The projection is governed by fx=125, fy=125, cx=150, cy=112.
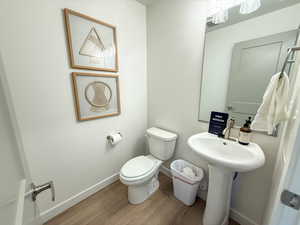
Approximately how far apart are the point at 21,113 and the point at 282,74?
75.0 inches

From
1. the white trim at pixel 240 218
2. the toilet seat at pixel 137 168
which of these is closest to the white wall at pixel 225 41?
the toilet seat at pixel 137 168

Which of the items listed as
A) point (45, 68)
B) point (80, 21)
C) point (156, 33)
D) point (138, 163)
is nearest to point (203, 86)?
point (156, 33)

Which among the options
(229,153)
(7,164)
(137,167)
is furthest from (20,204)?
(229,153)

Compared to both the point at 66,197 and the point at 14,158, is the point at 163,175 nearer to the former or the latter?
the point at 66,197

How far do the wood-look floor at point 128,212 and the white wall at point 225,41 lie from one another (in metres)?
1.05

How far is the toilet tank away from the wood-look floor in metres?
0.48

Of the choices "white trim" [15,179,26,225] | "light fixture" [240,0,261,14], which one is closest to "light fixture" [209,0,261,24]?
"light fixture" [240,0,261,14]

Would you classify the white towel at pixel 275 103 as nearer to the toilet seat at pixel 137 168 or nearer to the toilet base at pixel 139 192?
the toilet seat at pixel 137 168

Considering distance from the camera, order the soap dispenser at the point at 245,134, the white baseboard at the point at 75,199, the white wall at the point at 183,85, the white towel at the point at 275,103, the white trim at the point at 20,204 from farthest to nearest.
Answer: the white baseboard at the point at 75,199 → the white wall at the point at 183,85 → the soap dispenser at the point at 245,134 → the white towel at the point at 275,103 → the white trim at the point at 20,204

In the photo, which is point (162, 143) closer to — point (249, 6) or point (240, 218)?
point (240, 218)

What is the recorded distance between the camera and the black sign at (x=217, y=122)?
1179 millimetres

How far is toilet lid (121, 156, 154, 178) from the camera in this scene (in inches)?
52.9

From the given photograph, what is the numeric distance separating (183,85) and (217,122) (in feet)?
1.85

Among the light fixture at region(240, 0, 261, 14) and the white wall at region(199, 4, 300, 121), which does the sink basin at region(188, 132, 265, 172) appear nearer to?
the white wall at region(199, 4, 300, 121)
